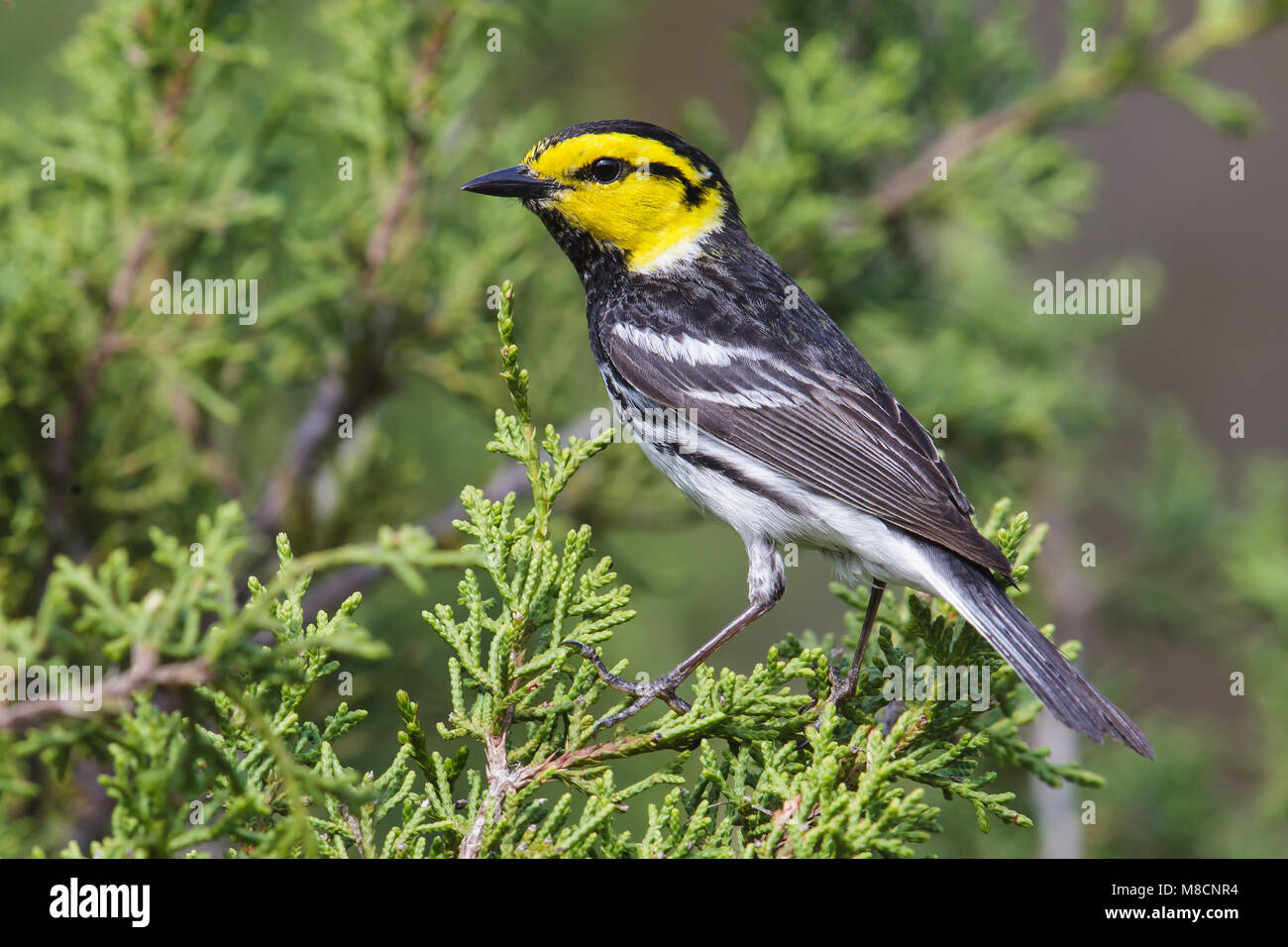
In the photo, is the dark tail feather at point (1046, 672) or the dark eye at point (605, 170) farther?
the dark eye at point (605, 170)

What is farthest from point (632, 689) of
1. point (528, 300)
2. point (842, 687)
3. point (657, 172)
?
point (528, 300)

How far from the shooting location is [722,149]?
177 inches

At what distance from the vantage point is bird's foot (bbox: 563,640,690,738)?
93.4 inches

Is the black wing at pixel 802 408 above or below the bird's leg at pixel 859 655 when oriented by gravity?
above

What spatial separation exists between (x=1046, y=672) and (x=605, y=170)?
6.71 ft

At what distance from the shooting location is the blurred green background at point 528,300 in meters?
3.51

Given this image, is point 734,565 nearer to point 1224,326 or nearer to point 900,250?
point 900,250

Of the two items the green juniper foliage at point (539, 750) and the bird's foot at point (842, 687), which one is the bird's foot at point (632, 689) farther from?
the bird's foot at point (842, 687)

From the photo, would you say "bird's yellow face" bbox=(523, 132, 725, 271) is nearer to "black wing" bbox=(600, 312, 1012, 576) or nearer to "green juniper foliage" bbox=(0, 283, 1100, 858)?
"black wing" bbox=(600, 312, 1012, 576)

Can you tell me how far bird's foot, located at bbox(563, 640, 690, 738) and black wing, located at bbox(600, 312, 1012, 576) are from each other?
739mm

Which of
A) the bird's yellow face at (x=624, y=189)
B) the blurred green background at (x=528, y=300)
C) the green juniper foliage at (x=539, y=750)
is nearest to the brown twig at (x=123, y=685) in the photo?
the green juniper foliage at (x=539, y=750)

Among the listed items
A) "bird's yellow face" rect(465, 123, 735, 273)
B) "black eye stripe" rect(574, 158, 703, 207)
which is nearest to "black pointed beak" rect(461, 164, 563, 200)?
"bird's yellow face" rect(465, 123, 735, 273)
